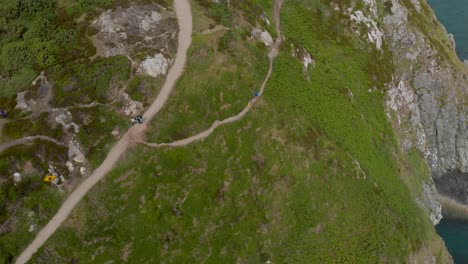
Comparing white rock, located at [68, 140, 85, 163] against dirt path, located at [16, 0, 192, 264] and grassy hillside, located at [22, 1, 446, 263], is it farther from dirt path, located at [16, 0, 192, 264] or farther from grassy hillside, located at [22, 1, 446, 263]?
grassy hillside, located at [22, 1, 446, 263]

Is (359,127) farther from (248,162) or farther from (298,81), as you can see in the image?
(248,162)

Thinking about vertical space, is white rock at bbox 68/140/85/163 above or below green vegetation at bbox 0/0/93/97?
below

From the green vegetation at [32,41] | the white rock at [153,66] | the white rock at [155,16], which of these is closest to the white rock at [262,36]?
the white rock at [155,16]

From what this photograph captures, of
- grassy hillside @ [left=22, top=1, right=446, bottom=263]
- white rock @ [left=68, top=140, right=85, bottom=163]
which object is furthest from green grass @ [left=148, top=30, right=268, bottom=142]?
white rock @ [left=68, top=140, right=85, bottom=163]

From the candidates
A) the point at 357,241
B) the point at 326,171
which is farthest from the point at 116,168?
the point at 357,241

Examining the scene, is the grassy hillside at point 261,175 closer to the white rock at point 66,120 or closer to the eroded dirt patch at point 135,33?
the eroded dirt patch at point 135,33
